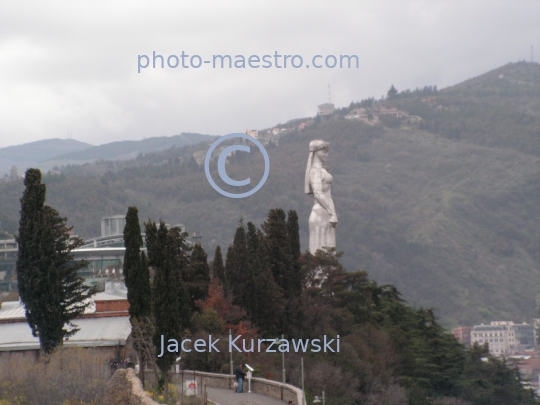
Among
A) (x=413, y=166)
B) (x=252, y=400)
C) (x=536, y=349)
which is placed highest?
(x=413, y=166)

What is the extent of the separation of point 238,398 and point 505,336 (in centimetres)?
10092

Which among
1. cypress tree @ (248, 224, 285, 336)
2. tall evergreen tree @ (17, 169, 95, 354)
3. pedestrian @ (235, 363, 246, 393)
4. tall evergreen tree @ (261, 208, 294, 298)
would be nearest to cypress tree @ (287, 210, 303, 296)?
tall evergreen tree @ (261, 208, 294, 298)

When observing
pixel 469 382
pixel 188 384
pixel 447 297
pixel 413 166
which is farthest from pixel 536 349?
pixel 188 384

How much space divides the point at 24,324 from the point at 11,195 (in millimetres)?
103905

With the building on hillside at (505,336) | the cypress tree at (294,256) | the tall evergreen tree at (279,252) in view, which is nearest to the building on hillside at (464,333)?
the building on hillside at (505,336)

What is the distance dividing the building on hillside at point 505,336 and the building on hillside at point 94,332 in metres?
80.4

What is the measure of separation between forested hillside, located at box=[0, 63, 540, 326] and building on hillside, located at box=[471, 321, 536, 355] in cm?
435

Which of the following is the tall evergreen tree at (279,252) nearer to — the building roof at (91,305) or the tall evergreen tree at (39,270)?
the building roof at (91,305)

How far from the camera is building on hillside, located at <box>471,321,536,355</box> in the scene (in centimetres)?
11819

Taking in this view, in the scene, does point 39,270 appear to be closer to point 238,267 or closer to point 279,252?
point 238,267

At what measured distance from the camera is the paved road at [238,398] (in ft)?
80.6

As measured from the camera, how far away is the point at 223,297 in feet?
109

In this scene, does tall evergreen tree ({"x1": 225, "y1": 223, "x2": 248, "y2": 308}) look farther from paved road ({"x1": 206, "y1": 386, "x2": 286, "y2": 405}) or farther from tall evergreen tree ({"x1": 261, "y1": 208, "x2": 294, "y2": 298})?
paved road ({"x1": 206, "y1": 386, "x2": 286, "y2": 405})

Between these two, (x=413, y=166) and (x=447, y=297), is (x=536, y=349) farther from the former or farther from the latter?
(x=413, y=166)
